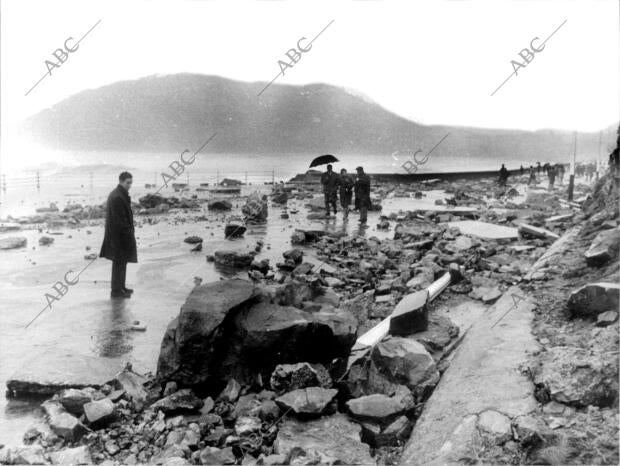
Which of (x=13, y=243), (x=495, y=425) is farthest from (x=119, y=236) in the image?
(x=495, y=425)

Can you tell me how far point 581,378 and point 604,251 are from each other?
10.9ft

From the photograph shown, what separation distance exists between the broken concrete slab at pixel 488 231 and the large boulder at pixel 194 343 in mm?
9105

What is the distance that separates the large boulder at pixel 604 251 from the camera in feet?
20.2

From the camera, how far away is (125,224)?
7965 mm

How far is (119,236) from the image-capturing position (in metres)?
7.90

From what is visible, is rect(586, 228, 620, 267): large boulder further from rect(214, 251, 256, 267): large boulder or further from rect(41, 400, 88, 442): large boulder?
rect(214, 251, 256, 267): large boulder

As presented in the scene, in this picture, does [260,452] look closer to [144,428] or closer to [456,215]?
[144,428]

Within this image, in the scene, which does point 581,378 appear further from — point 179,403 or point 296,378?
point 179,403

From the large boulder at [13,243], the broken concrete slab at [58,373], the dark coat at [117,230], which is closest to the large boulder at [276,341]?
the broken concrete slab at [58,373]

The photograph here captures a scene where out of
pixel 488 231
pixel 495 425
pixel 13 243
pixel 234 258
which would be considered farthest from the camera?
pixel 488 231

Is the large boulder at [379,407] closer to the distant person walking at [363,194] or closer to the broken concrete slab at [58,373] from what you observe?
the broken concrete slab at [58,373]

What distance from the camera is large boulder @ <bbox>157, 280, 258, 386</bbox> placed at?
4.75m

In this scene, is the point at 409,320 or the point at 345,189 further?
the point at 345,189

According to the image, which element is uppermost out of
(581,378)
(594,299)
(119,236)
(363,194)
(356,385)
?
(363,194)
